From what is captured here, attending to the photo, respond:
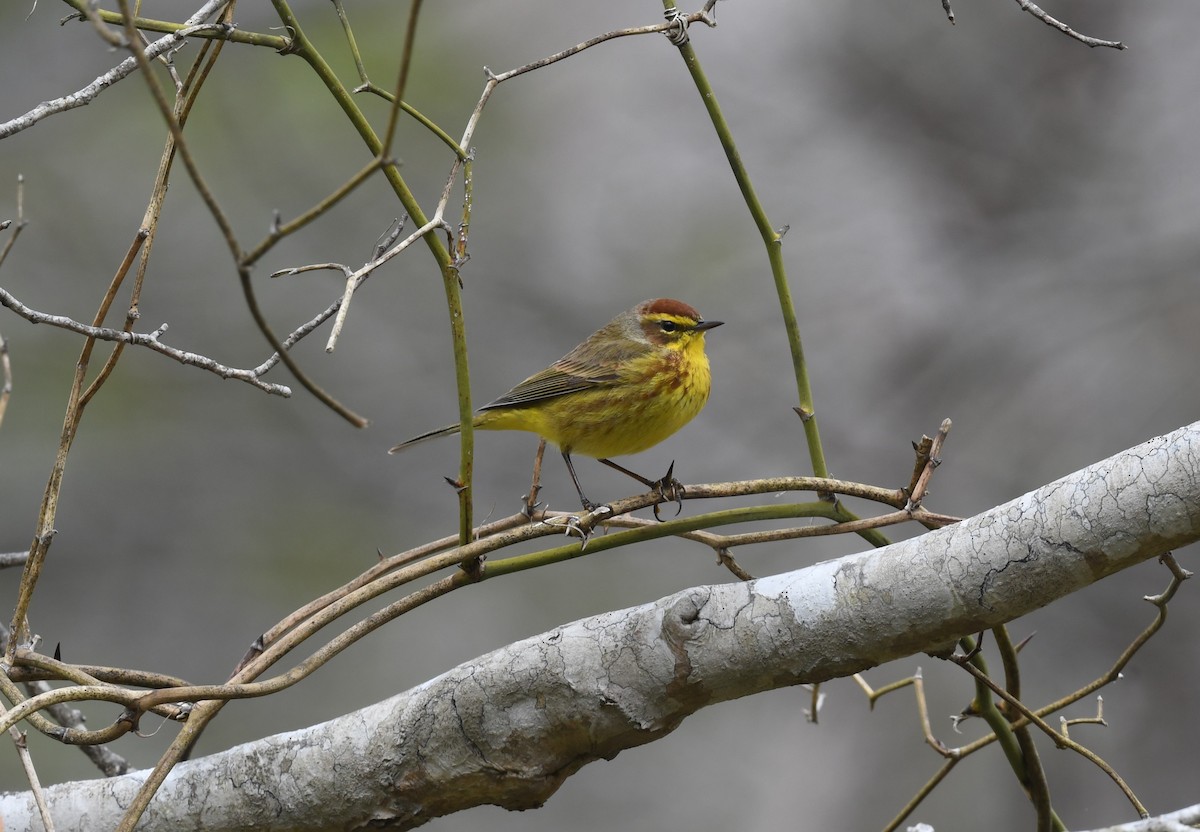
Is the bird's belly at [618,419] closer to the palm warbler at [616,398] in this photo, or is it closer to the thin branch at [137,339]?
the palm warbler at [616,398]

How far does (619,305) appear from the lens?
5.01 m

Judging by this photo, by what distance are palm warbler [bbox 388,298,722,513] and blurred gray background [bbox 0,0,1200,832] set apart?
1.45 m

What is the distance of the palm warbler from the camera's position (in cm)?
302

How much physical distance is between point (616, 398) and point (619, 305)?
6.69 feet

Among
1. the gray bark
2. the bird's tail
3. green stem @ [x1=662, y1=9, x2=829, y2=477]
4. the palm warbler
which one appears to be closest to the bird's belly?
the palm warbler

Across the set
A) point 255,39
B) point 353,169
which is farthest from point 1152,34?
point 255,39

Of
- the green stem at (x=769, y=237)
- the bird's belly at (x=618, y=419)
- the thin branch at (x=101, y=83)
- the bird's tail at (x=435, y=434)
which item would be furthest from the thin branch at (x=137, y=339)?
the bird's belly at (x=618, y=419)

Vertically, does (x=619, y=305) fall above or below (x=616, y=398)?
above

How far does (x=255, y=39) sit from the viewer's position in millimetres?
1486

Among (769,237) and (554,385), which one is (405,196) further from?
(554,385)

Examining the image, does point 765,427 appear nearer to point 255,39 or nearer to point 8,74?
point 255,39

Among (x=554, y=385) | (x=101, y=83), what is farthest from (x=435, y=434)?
(x=101, y=83)

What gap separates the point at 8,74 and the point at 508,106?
7.80ft

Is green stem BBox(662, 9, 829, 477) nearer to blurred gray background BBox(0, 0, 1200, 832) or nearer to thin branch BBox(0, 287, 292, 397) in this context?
thin branch BBox(0, 287, 292, 397)
